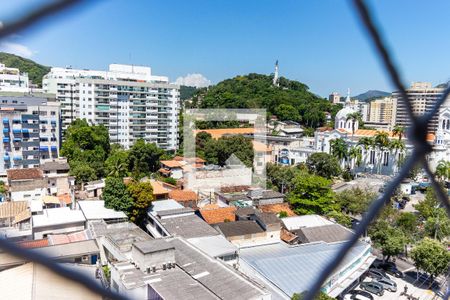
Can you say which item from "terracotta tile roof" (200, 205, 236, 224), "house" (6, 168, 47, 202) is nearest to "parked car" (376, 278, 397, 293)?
"terracotta tile roof" (200, 205, 236, 224)

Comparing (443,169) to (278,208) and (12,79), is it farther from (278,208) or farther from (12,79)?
(12,79)

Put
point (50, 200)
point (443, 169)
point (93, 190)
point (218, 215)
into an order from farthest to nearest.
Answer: point (443, 169) → point (93, 190) → point (50, 200) → point (218, 215)

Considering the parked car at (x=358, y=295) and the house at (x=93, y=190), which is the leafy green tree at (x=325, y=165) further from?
the parked car at (x=358, y=295)

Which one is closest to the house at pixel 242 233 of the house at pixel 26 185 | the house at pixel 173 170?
the house at pixel 26 185

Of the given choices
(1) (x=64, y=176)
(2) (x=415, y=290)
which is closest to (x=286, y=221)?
(2) (x=415, y=290)

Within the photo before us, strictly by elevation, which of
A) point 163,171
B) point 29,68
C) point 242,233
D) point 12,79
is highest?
point 29,68

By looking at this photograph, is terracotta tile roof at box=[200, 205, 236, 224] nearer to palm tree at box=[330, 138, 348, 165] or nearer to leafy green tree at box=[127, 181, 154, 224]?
leafy green tree at box=[127, 181, 154, 224]

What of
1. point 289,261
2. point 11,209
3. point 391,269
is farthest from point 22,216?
point 391,269
